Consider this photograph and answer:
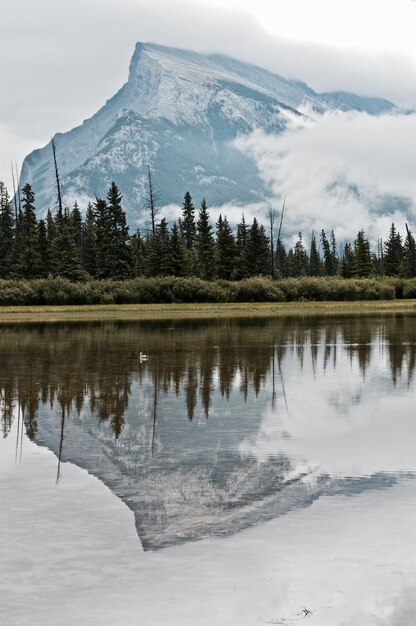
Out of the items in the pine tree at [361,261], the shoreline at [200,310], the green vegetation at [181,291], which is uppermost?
the pine tree at [361,261]

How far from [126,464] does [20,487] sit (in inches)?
81.9

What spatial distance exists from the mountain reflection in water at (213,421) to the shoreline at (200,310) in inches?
1675

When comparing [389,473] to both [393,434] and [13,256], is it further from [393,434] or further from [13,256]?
[13,256]

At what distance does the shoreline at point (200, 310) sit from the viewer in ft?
270

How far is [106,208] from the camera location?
13100 cm

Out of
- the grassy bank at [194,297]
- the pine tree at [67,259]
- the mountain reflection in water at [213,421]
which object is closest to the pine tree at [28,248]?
the pine tree at [67,259]

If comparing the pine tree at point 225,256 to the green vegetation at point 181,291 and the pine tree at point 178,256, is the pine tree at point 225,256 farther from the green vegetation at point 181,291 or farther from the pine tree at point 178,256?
the green vegetation at point 181,291

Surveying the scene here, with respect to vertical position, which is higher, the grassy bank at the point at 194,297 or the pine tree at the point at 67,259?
the pine tree at the point at 67,259

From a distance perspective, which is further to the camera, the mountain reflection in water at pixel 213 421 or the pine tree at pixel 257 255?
the pine tree at pixel 257 255

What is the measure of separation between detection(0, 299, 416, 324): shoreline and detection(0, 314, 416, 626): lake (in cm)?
5569

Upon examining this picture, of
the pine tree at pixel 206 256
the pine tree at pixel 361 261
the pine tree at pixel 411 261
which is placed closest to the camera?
the pine tree at pixel 206 256

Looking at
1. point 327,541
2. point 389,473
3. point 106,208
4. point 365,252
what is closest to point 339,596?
point 327,541

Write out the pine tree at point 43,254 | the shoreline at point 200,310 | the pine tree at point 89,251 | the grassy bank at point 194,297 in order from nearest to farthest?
the shoreline at point 200,310 < the grassy bank at point 194,297 < the pine tree at point 43,254 < the pine tree at point 89,251

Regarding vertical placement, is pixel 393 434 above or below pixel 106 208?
below
